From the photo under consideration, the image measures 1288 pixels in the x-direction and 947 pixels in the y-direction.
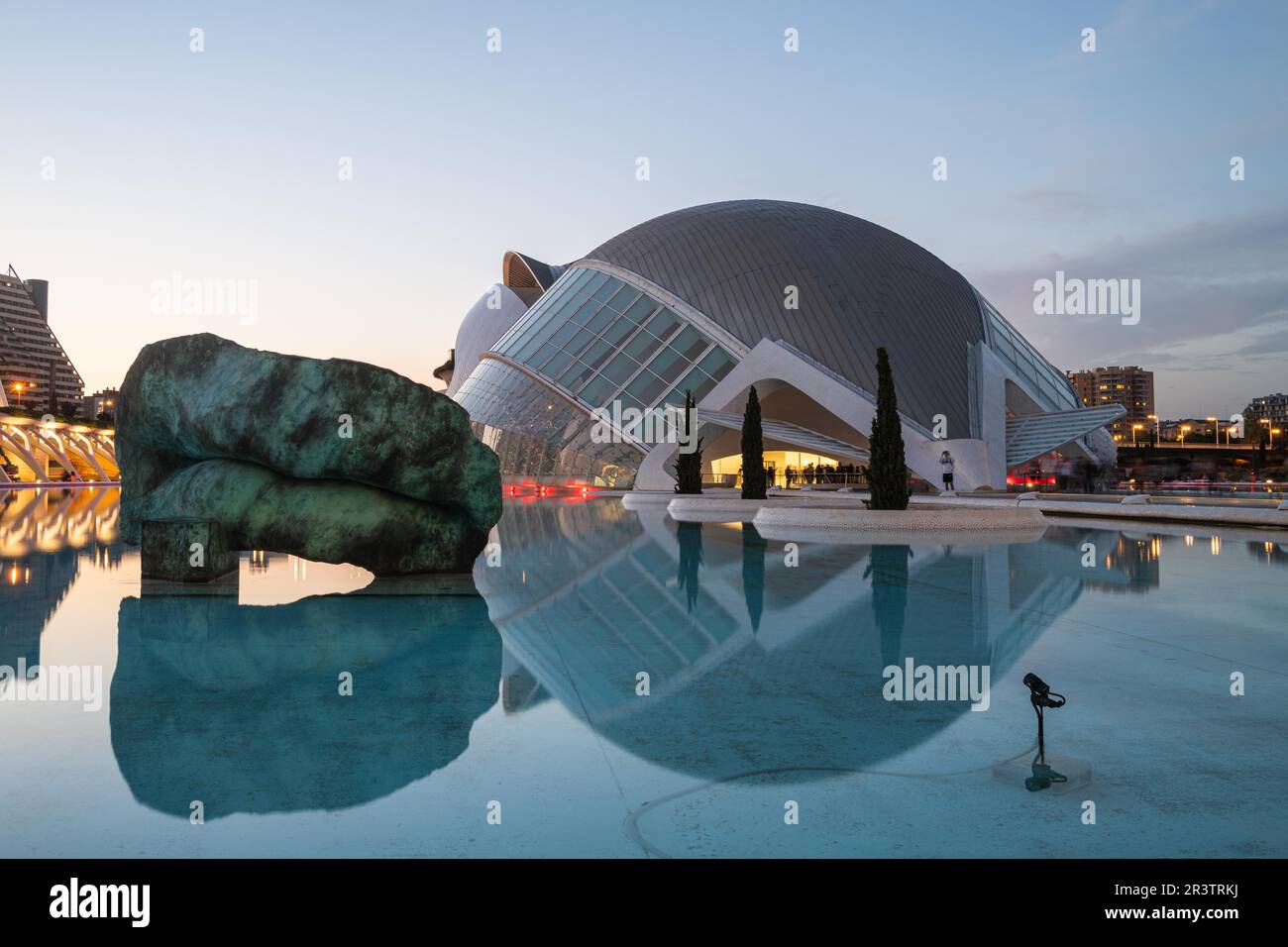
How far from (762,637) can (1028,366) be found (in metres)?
39.5

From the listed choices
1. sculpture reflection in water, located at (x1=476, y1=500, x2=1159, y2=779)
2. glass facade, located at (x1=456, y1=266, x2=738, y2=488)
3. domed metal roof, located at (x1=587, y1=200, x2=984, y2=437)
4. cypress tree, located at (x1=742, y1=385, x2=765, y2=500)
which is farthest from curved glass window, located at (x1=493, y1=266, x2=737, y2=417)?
sculpture reflection in water, located at (x1=476, y1=500, x2=1159, y2=779)

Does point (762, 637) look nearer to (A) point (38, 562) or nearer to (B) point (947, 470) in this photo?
(A) point (38, 562)

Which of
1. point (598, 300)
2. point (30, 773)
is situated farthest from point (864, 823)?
point (598, 300)

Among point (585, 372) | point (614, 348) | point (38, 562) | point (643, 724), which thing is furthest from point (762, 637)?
point (614, 348)

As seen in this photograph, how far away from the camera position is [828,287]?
4141cm

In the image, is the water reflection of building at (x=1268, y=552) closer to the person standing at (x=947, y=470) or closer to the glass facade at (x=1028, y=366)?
the person standing at (x=947, y=470)

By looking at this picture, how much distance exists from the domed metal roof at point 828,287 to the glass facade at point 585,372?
163cm

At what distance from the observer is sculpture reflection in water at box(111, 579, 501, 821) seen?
4.51m

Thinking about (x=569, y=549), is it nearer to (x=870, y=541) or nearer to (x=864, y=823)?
(x=870, y=541)

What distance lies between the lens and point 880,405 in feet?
68.6

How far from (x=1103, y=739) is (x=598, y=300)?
41.0 meters

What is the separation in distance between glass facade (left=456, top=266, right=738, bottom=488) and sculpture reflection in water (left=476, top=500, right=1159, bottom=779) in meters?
24.4

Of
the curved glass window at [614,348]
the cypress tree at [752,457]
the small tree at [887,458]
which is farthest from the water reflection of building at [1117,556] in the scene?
the curved glass window at [614,348]
